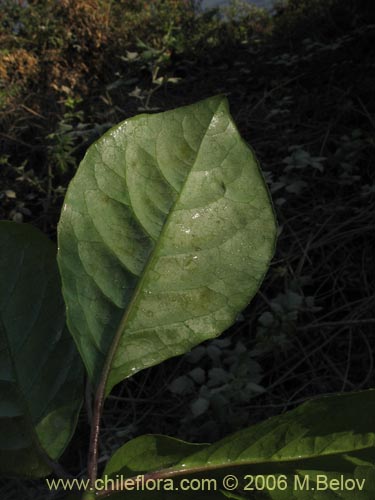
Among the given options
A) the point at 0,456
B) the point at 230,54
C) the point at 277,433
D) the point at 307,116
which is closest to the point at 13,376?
the point at 0,456

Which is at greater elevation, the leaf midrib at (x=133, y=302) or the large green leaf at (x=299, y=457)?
the leaf midrib at (x=133, y=302)

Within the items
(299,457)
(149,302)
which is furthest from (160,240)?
(299,457)

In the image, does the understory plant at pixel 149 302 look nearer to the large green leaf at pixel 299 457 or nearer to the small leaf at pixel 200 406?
the large green leaf at pixel 299 457

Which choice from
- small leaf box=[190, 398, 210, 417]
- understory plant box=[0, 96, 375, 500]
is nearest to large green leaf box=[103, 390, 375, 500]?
understory plant box=[0, 96, 375, 500]

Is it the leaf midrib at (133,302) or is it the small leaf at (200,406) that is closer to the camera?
the leaf midrib at (133,302)

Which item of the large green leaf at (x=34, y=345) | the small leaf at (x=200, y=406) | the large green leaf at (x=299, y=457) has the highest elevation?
the large green leaf at (x=34, y=345)

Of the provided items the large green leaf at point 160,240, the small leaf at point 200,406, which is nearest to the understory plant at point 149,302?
the large green leaf at point 160,240
